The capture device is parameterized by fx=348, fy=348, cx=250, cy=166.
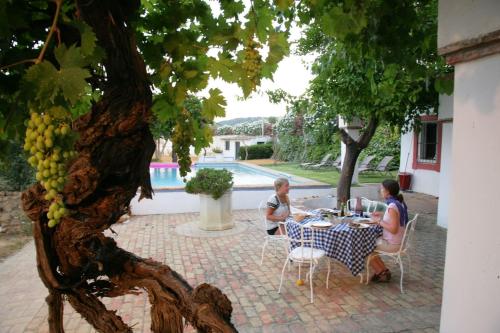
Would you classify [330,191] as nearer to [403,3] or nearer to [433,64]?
[433,64]

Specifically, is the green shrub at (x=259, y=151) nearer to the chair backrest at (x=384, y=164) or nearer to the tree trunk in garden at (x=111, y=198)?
the chair backrest at (x=384, y=164)

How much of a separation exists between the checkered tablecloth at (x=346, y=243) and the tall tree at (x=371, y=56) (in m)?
1.83

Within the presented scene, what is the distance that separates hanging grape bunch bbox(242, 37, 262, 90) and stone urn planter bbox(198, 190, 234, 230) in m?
6.03

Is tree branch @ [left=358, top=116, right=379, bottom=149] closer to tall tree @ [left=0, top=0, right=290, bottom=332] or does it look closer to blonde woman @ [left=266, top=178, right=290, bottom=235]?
blonde woman @ [left=266, top=178, right=290, bottom=235]

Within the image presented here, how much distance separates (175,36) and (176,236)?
20.5ft

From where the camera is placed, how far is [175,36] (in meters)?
1.54

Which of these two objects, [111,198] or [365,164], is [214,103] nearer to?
[111,198]

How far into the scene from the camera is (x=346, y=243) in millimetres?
4574

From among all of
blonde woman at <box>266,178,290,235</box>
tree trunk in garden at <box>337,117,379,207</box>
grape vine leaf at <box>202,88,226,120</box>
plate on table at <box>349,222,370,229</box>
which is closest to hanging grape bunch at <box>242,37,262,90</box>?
grape vine leaf at <box>202,88,226,120</box>

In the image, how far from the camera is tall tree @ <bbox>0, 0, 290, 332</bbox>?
928mm

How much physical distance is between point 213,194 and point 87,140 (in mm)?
6556

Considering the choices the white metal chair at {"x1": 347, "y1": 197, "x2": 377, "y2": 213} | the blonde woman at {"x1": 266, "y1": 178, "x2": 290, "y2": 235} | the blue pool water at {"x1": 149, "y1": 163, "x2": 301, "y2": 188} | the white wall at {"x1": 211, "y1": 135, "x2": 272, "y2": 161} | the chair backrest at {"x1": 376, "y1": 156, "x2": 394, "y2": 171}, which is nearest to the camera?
the blonde woman at {"x1": 266, "y1": 178, "x2": 290, "y2": 235}

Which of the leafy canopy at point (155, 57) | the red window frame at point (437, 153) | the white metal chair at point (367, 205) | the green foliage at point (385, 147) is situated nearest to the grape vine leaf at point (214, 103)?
the leafy canopy at point (155, 57)

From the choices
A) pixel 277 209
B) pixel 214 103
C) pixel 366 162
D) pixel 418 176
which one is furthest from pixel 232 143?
pixel 214 103
